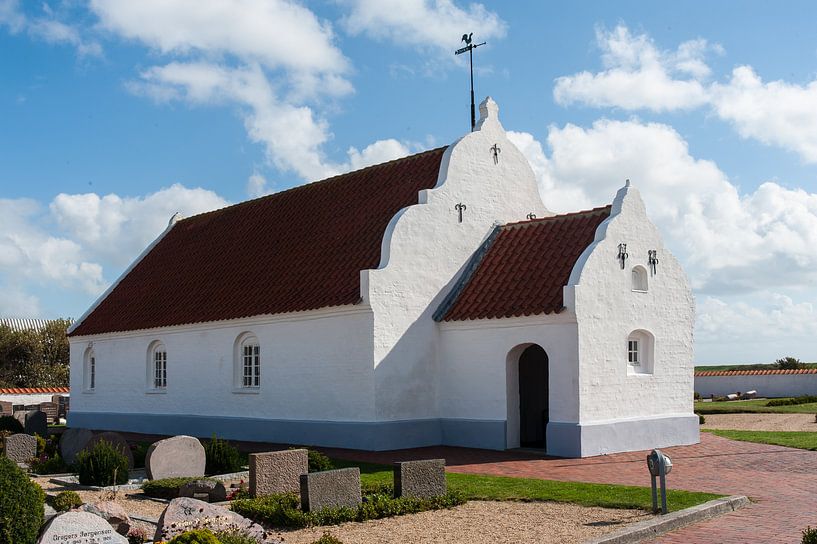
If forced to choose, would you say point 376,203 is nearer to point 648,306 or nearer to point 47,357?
point 648,306

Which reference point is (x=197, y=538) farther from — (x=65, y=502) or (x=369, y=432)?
(x=369, y=432)

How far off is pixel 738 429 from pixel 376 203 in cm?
1302

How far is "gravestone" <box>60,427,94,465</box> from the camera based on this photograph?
59.8ft

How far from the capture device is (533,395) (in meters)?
21.2

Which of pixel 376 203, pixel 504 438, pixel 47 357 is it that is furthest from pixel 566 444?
pixel 47 357

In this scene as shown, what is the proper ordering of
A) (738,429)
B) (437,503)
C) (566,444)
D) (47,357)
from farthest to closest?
(47,357), (738,429), (566,444), (437,503)

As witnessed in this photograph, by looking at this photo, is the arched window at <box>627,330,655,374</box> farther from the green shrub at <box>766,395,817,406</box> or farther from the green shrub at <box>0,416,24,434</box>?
the green shrub at <box>0,416,24,434</box>

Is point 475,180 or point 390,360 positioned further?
point 475,180

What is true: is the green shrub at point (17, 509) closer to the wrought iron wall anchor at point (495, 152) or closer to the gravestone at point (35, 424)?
the wrought iron wall anchor at point (495, 152)

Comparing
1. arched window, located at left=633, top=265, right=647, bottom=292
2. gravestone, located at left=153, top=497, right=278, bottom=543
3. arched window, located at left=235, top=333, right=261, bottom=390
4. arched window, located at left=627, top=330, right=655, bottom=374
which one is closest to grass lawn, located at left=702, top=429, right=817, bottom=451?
arched window, located at left=627, top=330, right=655, bottom=374

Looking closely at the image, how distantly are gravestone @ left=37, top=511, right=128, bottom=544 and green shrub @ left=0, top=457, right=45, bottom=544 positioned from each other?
0.26 metres

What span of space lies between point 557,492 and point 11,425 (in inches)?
732

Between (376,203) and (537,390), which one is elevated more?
(376,203)

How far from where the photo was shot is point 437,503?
12.4 m
